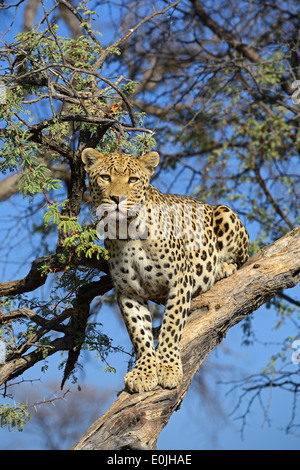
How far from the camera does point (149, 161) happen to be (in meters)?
5.38

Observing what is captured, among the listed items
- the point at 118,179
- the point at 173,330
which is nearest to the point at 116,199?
the point at 118,179

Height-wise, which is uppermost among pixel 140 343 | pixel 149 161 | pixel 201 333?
pixel 149 161

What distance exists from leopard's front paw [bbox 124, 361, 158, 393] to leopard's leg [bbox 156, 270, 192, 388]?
6 centimetres

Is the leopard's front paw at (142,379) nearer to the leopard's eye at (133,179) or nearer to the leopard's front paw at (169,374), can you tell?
the leopard's front paw at (169,374)

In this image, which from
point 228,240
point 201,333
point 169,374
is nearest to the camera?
point 169,374

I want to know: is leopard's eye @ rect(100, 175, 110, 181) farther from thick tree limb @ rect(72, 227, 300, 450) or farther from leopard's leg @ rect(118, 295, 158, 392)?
thick tree limb @ rect(72, 227, 300, 450)

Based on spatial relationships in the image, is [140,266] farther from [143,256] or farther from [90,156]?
[90,156]

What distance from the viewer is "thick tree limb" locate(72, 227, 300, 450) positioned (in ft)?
15.2

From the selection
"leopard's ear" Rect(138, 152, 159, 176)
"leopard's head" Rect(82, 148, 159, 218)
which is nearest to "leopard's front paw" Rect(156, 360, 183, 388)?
"leopard's head" Rect(82, 148, 159, 218)

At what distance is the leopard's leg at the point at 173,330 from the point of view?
17.1ft

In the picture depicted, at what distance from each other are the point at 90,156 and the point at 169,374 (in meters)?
1.83

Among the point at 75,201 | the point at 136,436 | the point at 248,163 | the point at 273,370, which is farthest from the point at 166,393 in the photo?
the point at 248,163
